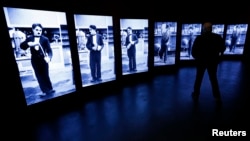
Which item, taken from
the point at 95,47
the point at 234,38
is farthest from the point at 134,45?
the point at 234,38

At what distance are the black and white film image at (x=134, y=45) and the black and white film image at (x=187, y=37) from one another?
102 inches

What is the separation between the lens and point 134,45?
451cm

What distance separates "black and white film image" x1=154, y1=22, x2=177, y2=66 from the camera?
5258 millimetres

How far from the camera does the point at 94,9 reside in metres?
3.39

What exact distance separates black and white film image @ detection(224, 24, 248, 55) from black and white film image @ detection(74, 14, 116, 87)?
22.5 ft

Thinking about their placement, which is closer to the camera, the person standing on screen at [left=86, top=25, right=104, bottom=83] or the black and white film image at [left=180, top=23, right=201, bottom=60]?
the person standing on screen at [left=86, top=25, right=104, bottom=83]

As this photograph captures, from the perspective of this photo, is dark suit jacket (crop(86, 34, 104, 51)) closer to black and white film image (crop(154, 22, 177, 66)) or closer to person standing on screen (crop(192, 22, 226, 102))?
person standing on screen (crop(192, 22, 226, 102))

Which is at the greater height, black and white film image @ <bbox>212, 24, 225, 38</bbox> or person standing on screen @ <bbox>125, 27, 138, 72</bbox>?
black and white film image @ <bbox>212, 24, 225, 38</bbox>

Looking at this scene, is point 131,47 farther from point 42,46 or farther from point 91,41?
point 42,46

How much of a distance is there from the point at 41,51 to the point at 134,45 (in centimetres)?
272

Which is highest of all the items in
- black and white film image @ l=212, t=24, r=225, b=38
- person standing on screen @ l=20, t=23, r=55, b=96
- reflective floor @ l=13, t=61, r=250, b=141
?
black and white film image @ l=212, t=24, r=225, b=38

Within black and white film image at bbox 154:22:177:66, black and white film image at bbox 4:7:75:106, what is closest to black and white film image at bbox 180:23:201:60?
black and white film image at bbox 154:22:177:66

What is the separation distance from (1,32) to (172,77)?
4.69 metres

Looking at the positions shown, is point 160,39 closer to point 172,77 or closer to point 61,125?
point 172,77
